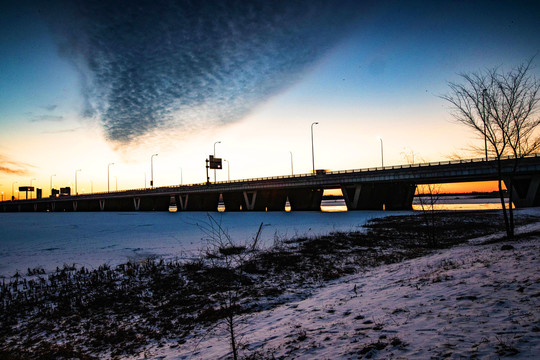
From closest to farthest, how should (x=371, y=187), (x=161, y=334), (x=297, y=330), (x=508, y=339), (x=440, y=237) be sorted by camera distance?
(x=508, y=339), (x=297, y=330), (x=161, y=334), (x=440, y=237), (x=371, y=187)

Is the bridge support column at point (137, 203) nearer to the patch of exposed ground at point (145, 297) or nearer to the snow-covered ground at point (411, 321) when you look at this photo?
the patch of exposed ground at point (145, 297)

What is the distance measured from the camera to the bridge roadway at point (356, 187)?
4100 centimetres

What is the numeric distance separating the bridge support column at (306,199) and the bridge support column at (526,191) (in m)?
36.0

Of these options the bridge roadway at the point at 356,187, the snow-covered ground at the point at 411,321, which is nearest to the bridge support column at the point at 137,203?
the bridge roadway at the point at 356,187

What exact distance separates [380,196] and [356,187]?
527 centimetres

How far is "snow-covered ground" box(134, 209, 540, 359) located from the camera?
417 cm

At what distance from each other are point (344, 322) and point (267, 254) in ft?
31.1

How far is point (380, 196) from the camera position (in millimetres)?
57719

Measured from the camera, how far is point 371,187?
57.3 meters

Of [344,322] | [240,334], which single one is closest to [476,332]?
[344,322]

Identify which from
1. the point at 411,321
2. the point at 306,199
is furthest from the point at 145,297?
the point at 306,199

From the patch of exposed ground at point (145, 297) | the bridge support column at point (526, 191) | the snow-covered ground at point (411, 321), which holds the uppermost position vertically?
the bridge support column at point (526, 191)

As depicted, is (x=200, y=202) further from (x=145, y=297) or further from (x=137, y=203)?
(x=145, y=297)

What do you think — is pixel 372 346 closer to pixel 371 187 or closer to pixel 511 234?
pixel 511 234
